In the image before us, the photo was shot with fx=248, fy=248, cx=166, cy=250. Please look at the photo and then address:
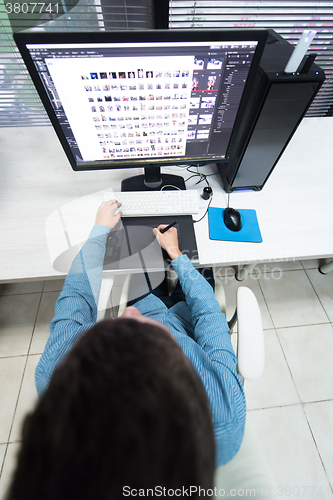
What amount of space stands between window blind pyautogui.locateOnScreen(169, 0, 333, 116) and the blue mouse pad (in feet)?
3.40

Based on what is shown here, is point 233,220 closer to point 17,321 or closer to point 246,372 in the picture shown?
point 246,372

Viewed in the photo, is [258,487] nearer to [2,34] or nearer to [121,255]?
[121,255]

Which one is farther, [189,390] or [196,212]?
[196,212]

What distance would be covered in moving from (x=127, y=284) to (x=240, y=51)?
888 millimetres

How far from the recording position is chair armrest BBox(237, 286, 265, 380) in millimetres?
737

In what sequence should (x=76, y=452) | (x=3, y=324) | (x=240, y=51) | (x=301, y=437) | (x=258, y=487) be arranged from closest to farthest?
(x=76, y=452) → (x=258, y=487) → (x=240, y=51) → (x=301, y=437) → (x=3, y=324)

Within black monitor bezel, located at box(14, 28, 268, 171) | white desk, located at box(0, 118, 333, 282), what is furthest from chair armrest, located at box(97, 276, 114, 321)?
black monitor bezel, located at box(14, 28, 268, 171)

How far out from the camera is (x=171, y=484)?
11.4 inches

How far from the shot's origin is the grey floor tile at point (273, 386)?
134 centimetres

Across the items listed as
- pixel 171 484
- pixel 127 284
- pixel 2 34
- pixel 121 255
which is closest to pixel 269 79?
pixel 121 255

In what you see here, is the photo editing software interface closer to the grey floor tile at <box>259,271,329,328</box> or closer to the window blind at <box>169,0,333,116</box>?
the window blind at <box>169,0,333,116</box>

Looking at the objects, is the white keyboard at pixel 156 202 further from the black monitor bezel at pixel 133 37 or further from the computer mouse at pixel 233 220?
the black monitor bezel at pixel 133 37

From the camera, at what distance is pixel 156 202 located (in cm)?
106

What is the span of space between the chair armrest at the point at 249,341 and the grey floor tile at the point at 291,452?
2.60 feet
